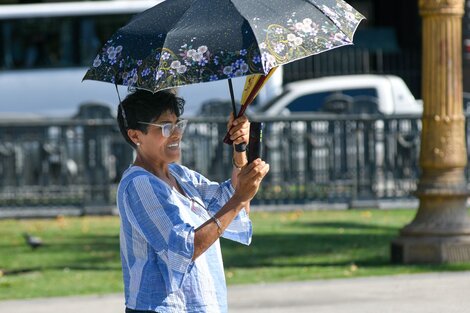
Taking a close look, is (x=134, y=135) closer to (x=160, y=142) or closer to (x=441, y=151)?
(x=160, y=142)

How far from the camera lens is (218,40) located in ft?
14.4

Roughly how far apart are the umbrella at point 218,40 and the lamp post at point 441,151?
5110mm

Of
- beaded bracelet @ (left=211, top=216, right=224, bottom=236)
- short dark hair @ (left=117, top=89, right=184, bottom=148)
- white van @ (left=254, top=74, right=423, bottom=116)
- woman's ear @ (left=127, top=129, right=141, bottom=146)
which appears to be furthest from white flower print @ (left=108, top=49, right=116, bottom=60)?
white van @ (left=254, top=74, right=423, bottom=116)

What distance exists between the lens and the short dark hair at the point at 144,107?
440cm

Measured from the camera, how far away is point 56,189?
16000mm

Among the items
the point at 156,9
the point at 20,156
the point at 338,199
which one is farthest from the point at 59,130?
the point at 156,9

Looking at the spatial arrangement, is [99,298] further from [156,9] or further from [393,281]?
[156,9]

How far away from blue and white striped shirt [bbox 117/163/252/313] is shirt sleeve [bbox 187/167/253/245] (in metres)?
0.24

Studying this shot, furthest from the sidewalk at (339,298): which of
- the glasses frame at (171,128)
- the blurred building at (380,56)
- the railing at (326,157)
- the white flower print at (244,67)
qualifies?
the blurred building at (380,56)

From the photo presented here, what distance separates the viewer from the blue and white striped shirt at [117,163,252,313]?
419cm

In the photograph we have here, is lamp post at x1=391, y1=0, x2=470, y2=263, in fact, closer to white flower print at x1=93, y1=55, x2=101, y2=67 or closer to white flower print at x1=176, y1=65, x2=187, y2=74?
white flower print at x1=93, y1=55, x2=101, y2=67

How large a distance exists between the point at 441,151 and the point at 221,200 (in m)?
5.44

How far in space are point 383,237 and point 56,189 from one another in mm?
5406

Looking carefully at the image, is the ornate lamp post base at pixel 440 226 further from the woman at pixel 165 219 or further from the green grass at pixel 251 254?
the woman at pixel 165 219
